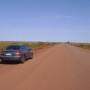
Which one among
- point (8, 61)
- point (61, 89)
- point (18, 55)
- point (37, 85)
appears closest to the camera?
point (61, 89)

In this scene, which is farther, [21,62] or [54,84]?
[21,62]

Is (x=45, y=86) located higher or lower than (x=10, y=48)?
lower

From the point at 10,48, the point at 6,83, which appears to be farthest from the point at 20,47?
the point at 6,83

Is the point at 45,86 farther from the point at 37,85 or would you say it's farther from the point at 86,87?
the point at 86,87

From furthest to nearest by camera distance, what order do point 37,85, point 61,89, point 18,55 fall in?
point 18,55 < point 37,85 < point 61,89

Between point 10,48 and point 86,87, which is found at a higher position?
point 10,48

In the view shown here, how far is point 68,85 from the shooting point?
8.94 m

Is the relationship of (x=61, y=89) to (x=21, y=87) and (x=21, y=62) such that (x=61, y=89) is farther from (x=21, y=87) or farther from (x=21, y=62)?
(x=21, y=62)

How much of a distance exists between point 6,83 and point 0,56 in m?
8.95

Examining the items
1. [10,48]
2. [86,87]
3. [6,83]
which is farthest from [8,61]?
[86,87]

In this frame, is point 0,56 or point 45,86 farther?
point 0,56

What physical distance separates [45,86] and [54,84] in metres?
0.59

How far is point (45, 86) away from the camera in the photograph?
8.53 m

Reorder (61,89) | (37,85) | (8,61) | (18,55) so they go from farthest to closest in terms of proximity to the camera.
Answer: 1. (8,61)
2. (18,55)
3. (37,85)
4. (61,89)
